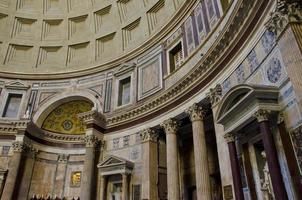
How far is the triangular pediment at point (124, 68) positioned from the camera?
15.1 metres

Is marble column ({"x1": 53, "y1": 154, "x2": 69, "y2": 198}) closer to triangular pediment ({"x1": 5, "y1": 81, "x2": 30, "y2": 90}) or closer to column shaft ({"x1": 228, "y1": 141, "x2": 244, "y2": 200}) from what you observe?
triangular pediment ({"x1": 5, "y1": 81, "x2": 30, "y2": 90})

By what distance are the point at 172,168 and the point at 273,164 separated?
5.34m

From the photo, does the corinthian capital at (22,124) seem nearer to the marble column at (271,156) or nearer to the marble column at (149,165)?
the marble column at (149,165)

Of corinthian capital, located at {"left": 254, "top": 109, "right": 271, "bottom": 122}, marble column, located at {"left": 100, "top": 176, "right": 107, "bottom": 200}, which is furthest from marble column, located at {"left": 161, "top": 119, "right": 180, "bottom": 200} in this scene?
corinthian capital, located at {"left": 254, "top": 109, "right": 271, "bottom": 122}

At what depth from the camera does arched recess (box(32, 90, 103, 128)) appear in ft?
52.1

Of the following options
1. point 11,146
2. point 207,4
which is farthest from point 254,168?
point 11,146

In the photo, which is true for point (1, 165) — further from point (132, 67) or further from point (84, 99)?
point (132, 67)

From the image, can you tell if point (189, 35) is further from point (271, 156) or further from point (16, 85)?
point (16, 85)

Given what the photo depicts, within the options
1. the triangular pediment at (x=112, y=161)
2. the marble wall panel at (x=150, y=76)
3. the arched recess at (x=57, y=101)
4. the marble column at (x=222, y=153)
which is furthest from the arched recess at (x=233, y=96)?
the arched recess at (x=57, y=101)

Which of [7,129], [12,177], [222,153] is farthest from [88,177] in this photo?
[222,153]

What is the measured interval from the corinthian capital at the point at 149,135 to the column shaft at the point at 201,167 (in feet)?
9.69

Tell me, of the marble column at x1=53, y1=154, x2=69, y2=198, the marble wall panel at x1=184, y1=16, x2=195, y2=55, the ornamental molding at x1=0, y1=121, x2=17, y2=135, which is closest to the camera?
the marble wall panel at x1=184, y1=16, x2=195, y2=55

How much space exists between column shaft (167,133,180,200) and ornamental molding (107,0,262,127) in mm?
1775

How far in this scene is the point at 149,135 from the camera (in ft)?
38.8
